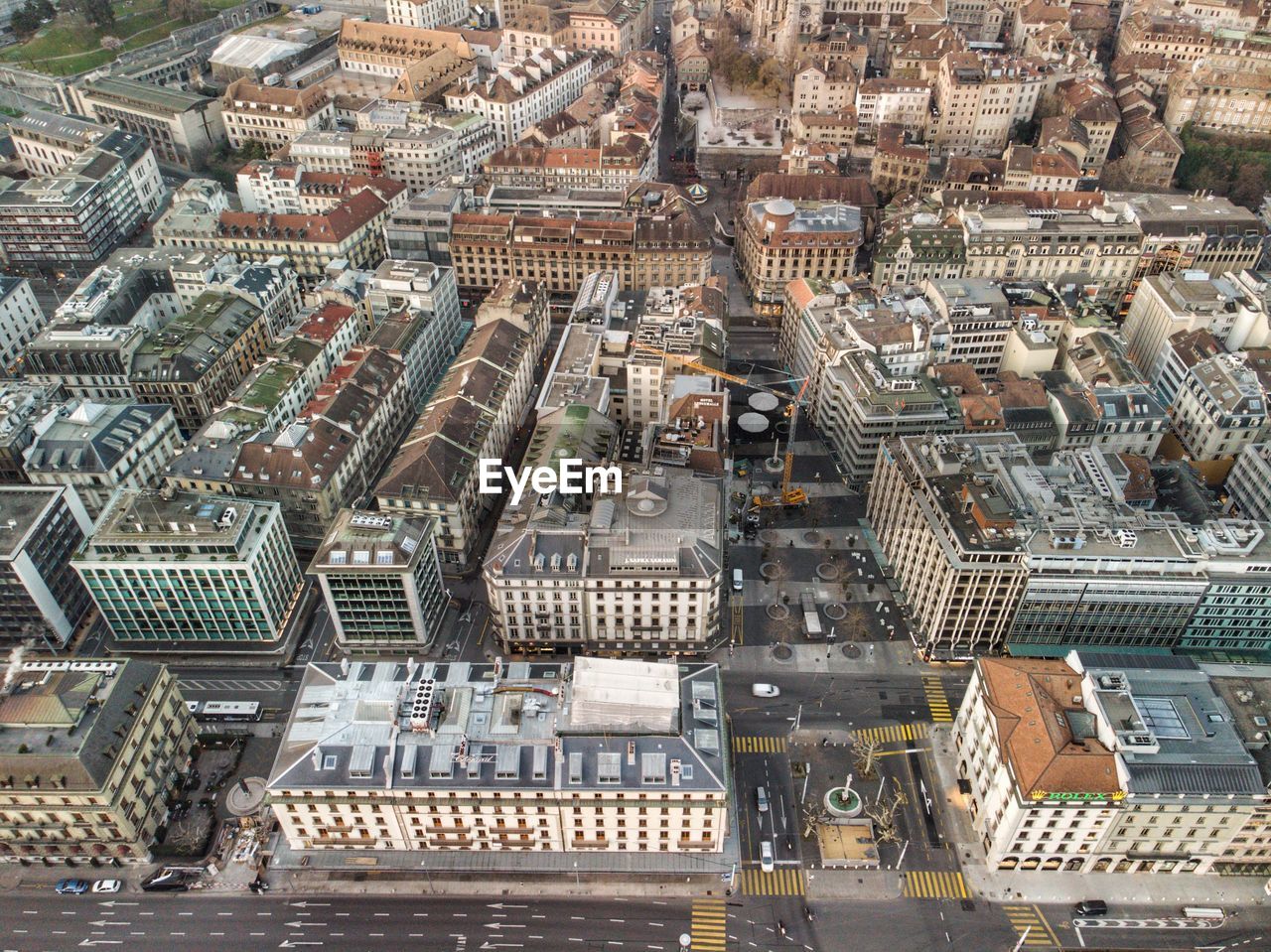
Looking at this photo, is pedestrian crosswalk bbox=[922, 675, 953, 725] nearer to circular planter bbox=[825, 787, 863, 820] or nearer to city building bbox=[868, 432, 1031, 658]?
city building bbox=[868, 432, 1031, 658]

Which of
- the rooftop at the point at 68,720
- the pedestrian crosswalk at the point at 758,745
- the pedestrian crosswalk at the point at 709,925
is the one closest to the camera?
the rooftop at the point at 68,720

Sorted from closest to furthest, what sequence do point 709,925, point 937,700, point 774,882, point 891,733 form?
point 709,925
point 774,882
point 891,733
point 937,700

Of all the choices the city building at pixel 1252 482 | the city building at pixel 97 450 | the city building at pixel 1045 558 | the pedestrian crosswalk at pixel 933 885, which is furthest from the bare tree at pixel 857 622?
the city building at pixel 97 450

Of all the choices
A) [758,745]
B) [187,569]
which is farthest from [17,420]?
[758,745]

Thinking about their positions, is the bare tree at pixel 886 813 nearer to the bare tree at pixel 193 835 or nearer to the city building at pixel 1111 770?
the city building at pixel 1111 770

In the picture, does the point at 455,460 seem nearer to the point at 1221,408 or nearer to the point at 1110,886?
the point at 1110,886

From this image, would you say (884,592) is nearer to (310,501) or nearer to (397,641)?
(397,641)

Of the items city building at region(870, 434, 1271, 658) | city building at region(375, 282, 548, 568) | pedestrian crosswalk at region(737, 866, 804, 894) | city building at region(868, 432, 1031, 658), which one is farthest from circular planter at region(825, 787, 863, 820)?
city building at region(375, 282, 548, 568)
